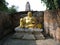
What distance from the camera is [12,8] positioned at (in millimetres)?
19484

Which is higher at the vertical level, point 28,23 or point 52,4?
point 52,4

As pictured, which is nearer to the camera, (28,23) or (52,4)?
(28,23)

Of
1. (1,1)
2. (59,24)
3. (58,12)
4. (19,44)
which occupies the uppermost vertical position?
(1,1)

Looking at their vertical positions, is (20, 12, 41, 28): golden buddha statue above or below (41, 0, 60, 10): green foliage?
below

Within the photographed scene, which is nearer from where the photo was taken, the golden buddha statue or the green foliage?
the green foliage

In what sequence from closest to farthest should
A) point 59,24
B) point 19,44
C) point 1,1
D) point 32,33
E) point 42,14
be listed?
point 19,44 < point 59,24 < point 32,33 < point 42,14 < point 1,1

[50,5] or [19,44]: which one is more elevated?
[50,5]

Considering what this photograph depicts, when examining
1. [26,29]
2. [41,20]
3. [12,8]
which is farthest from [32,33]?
[12,8]

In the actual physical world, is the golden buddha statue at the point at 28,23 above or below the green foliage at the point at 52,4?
below

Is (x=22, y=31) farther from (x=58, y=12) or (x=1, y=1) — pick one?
(x=1, y=1)

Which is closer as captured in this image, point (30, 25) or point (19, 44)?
point (19, 44)

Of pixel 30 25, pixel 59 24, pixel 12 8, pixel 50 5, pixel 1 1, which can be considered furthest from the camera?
pixel 12 8

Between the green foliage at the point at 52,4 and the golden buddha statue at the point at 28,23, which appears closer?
the green foliage at the point at 52,4

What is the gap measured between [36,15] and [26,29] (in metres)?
3.20
